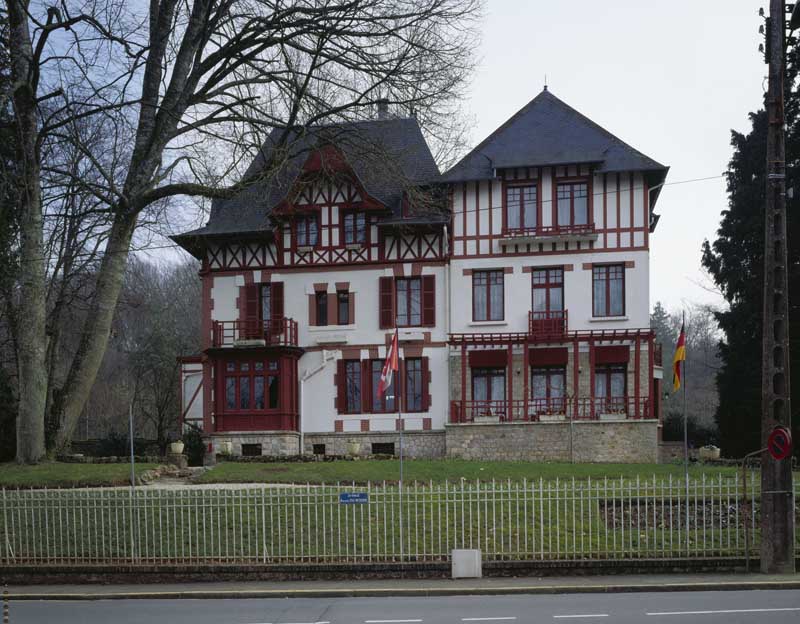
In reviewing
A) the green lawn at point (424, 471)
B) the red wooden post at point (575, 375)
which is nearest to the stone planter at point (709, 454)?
the green lawn at point (424, 471)

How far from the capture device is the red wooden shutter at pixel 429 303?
3712 cm

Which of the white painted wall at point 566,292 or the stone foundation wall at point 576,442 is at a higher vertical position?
the white painted wall at point 566,292

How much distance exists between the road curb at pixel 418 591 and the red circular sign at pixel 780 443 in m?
2.06

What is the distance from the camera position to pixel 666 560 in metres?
17.1

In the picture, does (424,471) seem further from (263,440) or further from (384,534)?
(263,440)

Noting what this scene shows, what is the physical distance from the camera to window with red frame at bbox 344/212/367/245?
37656 millimetres

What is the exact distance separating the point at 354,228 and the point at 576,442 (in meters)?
11.6

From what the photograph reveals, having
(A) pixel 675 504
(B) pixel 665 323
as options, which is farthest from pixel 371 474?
(B) pixel 665 323

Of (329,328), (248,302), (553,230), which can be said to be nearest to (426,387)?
(329,328)

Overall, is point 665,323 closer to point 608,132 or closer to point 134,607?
point 608,132

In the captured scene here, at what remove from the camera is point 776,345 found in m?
16.7

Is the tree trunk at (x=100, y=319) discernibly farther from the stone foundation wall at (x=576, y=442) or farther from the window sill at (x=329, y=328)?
the stone foundation wall at (x=576, y=442)

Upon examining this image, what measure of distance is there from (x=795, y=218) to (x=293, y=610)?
2655 cm

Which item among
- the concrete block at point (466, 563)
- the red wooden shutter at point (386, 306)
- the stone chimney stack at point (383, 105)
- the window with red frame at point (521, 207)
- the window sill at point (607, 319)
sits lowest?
the concrete block at point (466, 563)
